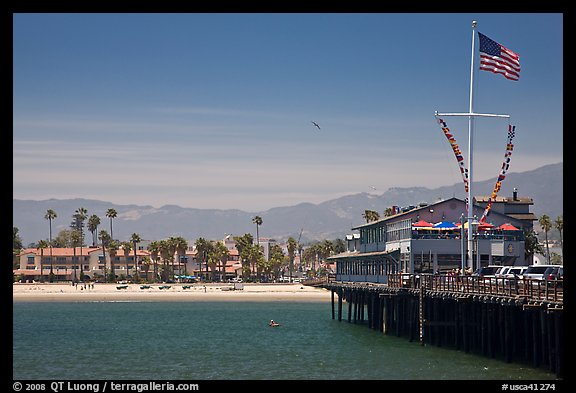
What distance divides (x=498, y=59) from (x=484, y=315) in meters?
13.8

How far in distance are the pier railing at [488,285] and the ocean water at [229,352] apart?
3403mm

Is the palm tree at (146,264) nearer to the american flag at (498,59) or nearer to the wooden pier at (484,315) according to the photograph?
the wooden pier at (484,315)

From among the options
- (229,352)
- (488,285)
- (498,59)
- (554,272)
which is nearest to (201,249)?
(229,352)

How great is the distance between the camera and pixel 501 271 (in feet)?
183

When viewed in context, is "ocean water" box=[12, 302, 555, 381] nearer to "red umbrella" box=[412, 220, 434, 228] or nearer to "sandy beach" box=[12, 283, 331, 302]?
"red umbrella" box=[412, 220, 434, 228]

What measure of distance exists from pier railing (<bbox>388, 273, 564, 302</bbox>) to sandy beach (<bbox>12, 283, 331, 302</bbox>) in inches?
3371

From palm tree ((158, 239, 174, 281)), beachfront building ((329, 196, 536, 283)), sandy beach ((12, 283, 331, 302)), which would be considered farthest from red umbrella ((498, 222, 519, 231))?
palm tree ((158, 239, 174, 281))

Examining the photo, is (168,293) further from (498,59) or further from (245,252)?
(498,59)

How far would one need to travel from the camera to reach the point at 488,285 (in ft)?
156

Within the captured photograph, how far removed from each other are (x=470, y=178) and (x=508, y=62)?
8.79 m

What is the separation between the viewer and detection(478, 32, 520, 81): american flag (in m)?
51.9
